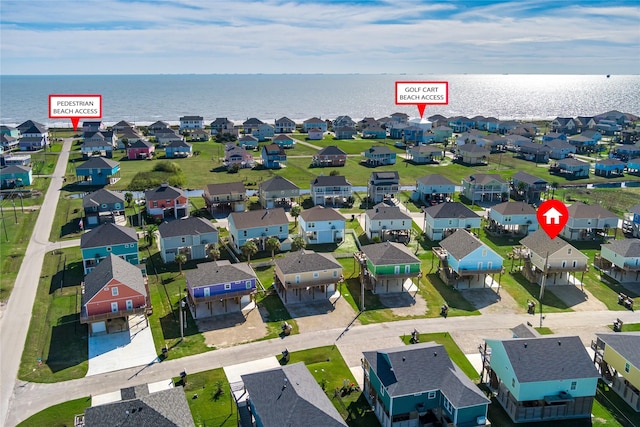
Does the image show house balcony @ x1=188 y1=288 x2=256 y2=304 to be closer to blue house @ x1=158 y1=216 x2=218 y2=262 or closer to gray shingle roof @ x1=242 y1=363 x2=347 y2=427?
blue house @ x1=158 y1=216 x2=218 y2=262

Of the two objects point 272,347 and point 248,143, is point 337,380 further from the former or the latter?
point 248,143

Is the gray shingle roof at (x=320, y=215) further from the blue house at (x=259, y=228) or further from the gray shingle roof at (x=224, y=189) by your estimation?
the gray shingle roof at (x=224, y=189)

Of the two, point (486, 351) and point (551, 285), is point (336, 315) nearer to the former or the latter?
point (486, 351)

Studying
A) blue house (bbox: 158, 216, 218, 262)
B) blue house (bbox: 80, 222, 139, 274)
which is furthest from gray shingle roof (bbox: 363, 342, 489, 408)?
blue house (bbox: 80, 222, 139, 274)

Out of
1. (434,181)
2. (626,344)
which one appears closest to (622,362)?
(626,344)

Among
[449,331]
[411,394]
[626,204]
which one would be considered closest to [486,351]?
[449,331]
